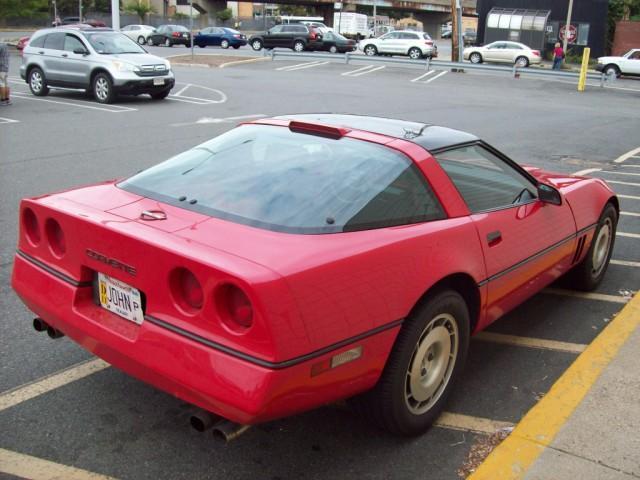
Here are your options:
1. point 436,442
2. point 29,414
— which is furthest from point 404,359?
point 29,414

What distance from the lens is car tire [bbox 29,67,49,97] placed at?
58.1 feet

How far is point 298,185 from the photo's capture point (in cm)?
322

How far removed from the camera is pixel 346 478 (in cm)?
288

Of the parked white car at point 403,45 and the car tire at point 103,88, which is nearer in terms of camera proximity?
the car tire at point 103,88

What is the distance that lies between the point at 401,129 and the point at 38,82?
16326 mm

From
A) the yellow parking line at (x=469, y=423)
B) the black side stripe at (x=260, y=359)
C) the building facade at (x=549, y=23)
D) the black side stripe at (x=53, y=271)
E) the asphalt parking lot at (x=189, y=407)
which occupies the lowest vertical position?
the yellow parking line at (x=469, y=423)

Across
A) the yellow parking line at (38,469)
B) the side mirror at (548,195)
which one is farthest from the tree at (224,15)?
the yellow parking line at (38,469)

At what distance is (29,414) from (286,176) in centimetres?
164

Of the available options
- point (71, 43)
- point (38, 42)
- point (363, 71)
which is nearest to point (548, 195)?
point (71, 43)

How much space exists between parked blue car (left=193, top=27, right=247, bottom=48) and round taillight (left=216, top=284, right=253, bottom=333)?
45.4 m

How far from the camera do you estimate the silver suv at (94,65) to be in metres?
16.6

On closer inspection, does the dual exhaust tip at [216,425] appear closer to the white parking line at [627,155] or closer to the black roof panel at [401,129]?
the black roof panel at [401,129]

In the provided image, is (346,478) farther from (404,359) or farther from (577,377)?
(577,377)

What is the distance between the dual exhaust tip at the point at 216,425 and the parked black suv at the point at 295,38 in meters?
40.0
